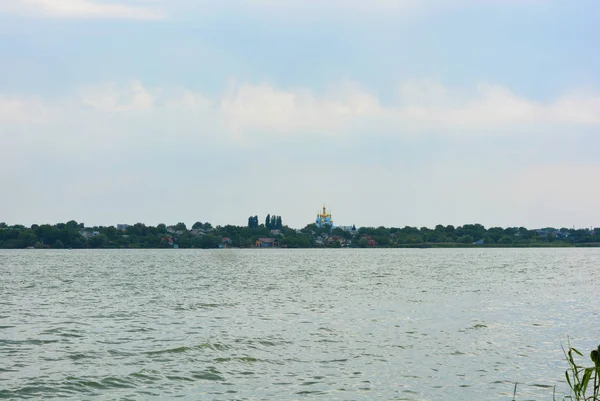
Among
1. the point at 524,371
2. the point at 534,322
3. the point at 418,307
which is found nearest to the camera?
the point at 524,371

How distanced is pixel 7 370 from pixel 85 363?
2912 millimetres

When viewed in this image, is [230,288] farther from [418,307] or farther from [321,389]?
[321,389]

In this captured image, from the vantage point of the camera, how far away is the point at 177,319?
4247 centimetres

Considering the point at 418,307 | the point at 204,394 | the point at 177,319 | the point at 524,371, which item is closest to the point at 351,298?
the point at 418,307

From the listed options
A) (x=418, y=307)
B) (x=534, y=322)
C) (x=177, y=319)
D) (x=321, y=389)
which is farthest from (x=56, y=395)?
(x=418, y=307)

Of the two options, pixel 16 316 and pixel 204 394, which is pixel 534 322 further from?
pixel 16 316

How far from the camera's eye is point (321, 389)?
22.2m

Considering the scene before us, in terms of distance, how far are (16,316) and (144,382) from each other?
968 inches

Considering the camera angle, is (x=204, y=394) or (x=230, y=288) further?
(x=230, y=288)

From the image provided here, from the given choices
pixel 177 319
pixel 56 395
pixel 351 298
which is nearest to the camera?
pixel 56 395

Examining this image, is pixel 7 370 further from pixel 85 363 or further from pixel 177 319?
pixel 177 319

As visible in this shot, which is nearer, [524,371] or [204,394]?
[204,394]

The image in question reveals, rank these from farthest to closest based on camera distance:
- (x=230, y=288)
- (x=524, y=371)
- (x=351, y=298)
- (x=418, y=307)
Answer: (x=230, y=288) < (x=351, y=298) < (x=418, y=307) < (x=524, y=371)

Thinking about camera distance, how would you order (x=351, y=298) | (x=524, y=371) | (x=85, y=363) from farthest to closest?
(x=351, y=298)
(x=85, y=363)
(x=524, y=371)
